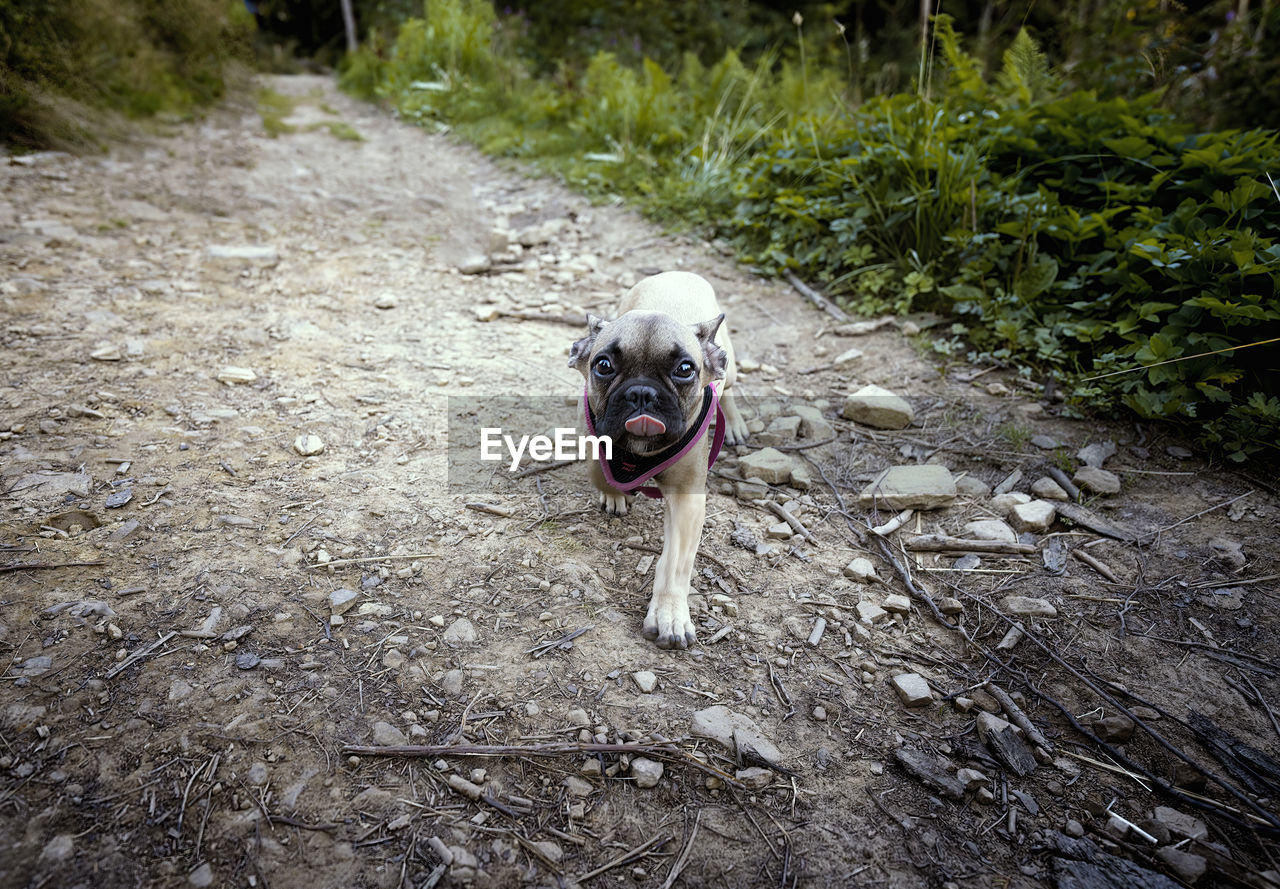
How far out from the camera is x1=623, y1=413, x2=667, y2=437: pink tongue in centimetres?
291

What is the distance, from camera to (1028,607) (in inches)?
120

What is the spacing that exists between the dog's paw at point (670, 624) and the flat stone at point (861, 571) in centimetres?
93

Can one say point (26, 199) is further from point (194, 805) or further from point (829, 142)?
point (829, 142)

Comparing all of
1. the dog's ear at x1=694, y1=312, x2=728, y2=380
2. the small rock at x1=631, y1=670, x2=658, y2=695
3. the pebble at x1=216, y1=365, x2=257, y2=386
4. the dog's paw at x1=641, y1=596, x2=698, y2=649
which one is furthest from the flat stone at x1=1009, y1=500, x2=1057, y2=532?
the pebble at x1=216, y1=365, x2=257, y2=386

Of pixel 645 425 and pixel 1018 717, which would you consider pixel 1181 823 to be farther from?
pixel 645 425

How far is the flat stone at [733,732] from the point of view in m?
2.40

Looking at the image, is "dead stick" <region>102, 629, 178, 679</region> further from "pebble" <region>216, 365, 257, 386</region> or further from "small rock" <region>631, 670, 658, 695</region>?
"pebble" <region>216, 365, 257, 386</region>

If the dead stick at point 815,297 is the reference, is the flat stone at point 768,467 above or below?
below

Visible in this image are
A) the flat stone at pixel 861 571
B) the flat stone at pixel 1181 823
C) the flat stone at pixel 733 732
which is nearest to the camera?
the flat stone at pixel 1181 823

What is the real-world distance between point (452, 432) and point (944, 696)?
3145 millimetres

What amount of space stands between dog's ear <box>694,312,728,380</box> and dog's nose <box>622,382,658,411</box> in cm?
55

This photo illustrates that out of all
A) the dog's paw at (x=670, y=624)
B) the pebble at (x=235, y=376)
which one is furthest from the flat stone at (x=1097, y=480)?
the pebble at (x=235, y=376)

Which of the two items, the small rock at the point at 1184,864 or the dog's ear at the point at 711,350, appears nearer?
the small rock at the point at 1184,864

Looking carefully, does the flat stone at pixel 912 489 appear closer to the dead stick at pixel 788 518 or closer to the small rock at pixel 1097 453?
the dead stick at pixel 788 518
